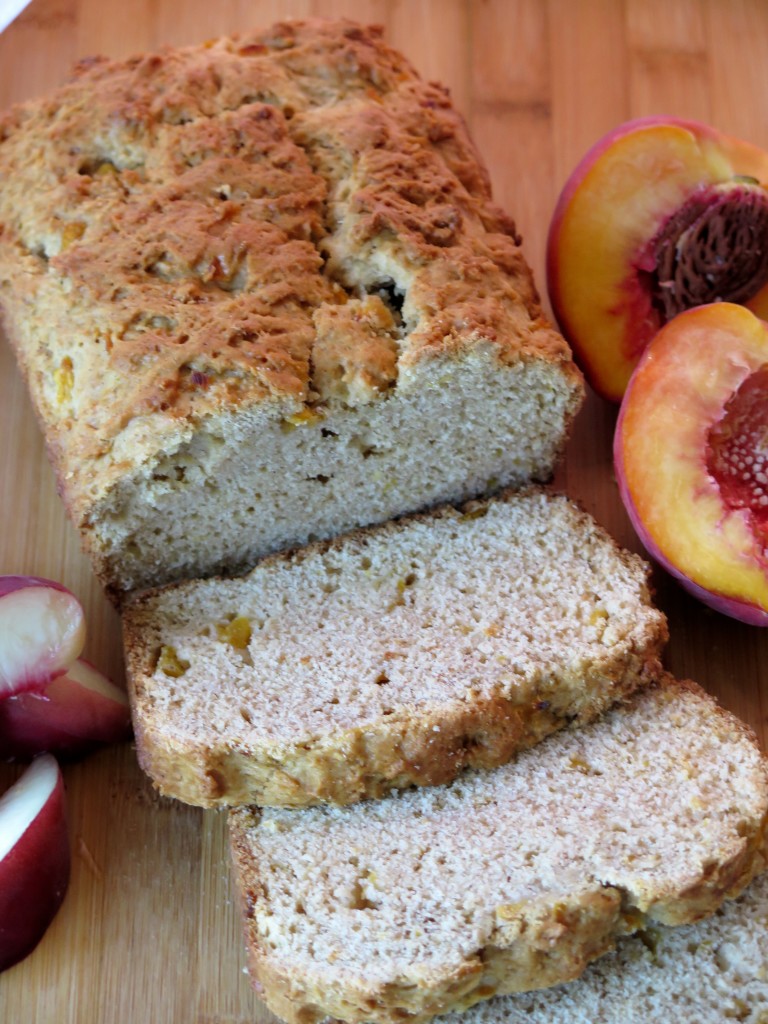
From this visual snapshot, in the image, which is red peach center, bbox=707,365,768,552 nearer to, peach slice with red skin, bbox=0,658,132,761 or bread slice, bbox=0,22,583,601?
bread slice, bbox=0,22,583,601

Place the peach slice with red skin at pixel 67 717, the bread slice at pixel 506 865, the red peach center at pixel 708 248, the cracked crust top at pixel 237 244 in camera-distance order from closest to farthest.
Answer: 1. the bread slice at pixel 506 865
2. the cracked crust top at pixel 237 244
3. the peach slice with red skin at pixel 67 717
4. the red peach center at pixel 708 248

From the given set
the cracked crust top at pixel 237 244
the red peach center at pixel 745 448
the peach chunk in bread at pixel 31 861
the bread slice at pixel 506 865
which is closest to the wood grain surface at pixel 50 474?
the peach chunk in bread at pixel 31 861

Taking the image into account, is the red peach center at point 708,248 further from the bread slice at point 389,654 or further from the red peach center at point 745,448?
the bread slice at point 389,654

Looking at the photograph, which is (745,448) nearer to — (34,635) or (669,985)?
(669,985)

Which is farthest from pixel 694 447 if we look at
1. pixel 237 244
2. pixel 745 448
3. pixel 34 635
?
pixel 34 635

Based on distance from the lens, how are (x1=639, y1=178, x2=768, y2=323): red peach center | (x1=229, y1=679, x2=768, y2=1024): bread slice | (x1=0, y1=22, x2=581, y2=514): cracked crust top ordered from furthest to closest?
(x1=639, y1=178, x2=768, y2=323): red peach center
(x1=0, y1=22, x2=581, y2=514): cracked crust top
(x1=229, y1=679, x2=768, y2=1024): bread slice

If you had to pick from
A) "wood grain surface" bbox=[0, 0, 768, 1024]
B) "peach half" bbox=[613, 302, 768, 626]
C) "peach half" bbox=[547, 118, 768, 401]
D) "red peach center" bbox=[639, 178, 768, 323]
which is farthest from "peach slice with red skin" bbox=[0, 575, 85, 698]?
"red peach center" bbox=[639, 178, 768, 323]
